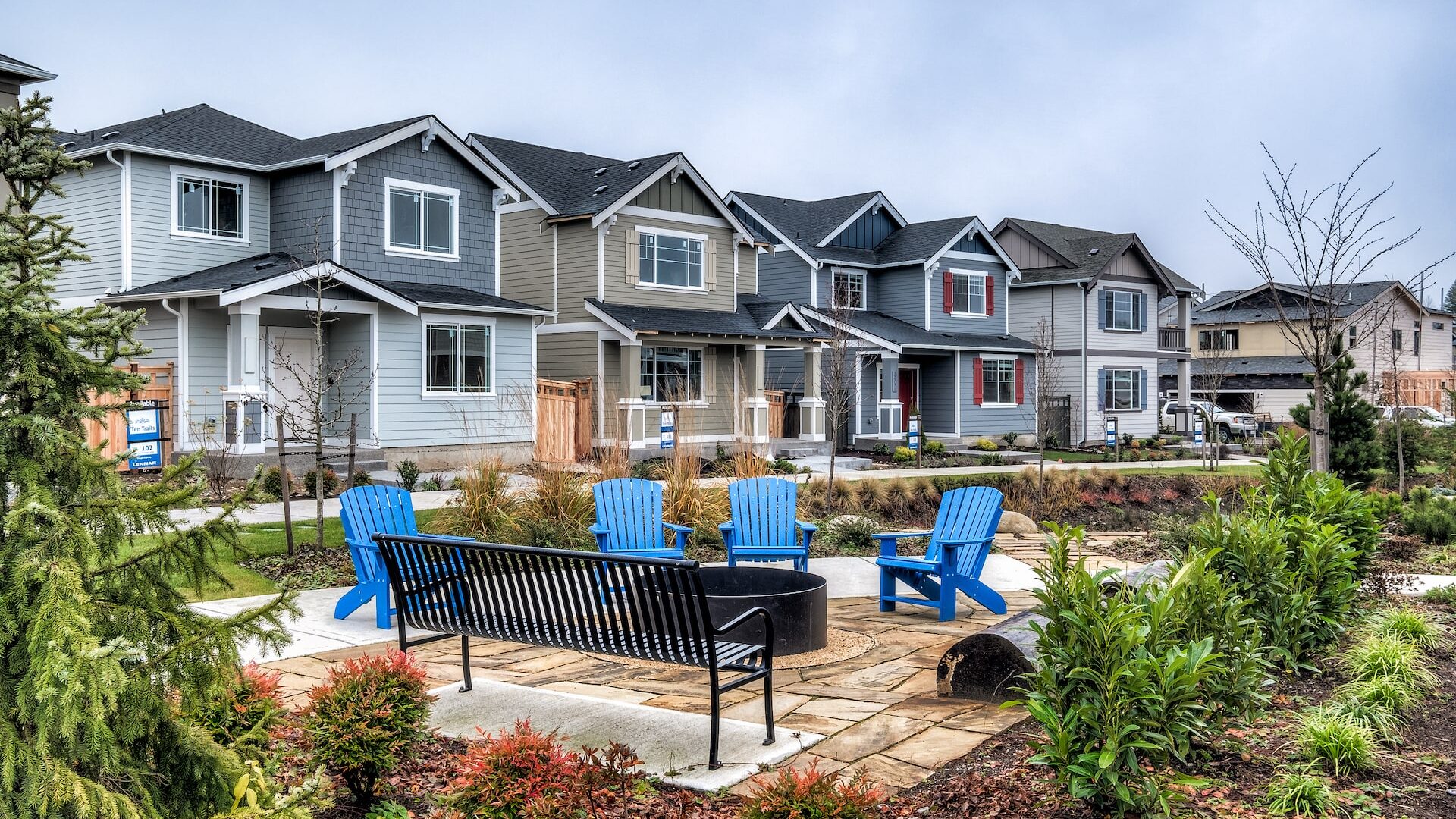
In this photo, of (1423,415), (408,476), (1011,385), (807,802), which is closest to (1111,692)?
(807,802)

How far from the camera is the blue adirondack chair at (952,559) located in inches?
332

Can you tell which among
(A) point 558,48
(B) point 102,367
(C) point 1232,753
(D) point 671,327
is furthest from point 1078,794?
(D) point 671,327

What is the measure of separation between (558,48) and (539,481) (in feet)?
28.8

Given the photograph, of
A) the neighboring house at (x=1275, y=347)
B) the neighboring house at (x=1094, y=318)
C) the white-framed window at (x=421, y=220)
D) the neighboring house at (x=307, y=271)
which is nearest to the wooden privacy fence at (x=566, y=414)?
the neighboring house at (x=307, y=271)

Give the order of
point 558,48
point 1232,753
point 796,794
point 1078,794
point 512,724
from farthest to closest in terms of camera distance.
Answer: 1. point 558,48
2. point 512,724
3. point 1232,753
4. point 1078,794
5. point 796,794

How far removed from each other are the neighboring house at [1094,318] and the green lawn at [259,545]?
89.8 feet

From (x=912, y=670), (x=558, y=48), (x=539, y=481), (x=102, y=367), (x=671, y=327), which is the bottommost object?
(x=912, y=670)

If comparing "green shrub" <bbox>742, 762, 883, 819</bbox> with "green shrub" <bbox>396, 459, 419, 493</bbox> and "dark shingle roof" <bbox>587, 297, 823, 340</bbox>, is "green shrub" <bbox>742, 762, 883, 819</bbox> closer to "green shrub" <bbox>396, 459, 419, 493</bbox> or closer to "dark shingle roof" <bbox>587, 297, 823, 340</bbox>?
"green shrub" <bbox>396, 459, 419, 493</bbox>

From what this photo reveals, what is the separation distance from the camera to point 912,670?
685 cm

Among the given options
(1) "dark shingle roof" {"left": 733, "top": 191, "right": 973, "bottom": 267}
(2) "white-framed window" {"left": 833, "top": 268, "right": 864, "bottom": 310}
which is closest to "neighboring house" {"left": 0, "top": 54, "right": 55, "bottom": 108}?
(1) "dark shingle roof" {"left": 733, "top": 191, "right": 973, "bottom": 267}

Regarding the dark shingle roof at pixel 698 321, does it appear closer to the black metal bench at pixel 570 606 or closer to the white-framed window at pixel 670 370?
the white-framed window at pixel 670 370

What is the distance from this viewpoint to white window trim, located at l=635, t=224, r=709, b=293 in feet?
88.3

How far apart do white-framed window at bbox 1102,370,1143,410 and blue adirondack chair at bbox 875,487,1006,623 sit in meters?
31.3

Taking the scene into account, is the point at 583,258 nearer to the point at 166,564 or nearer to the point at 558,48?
the point at 558,48
